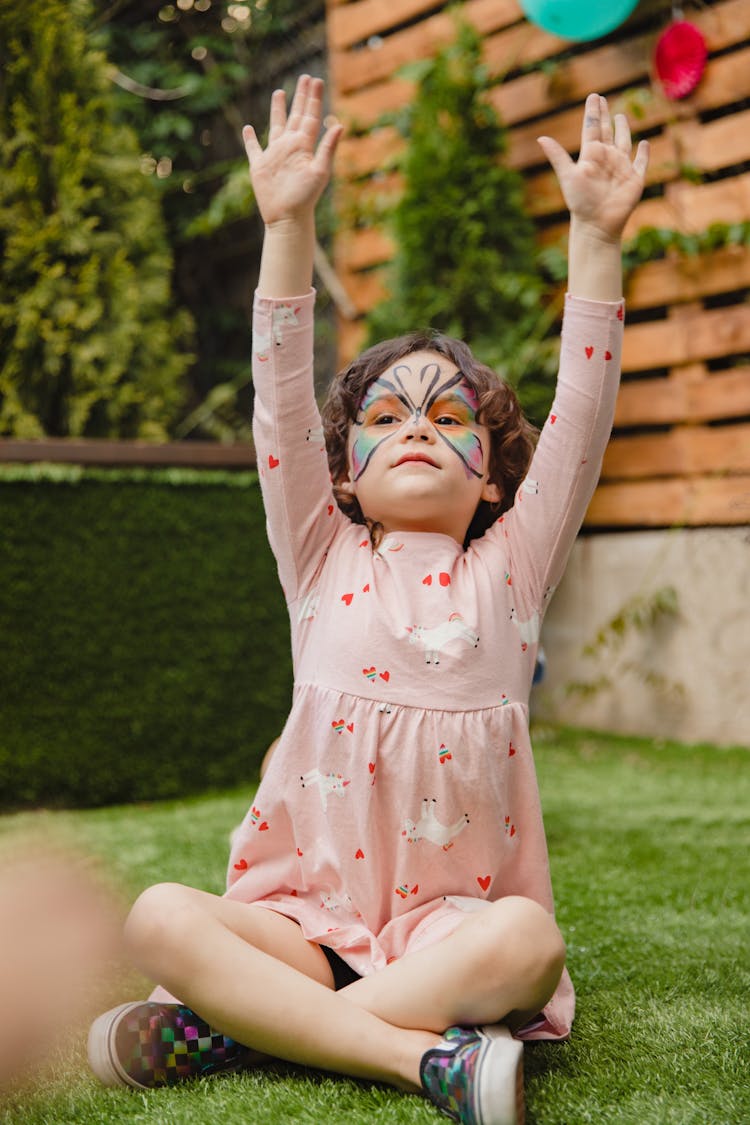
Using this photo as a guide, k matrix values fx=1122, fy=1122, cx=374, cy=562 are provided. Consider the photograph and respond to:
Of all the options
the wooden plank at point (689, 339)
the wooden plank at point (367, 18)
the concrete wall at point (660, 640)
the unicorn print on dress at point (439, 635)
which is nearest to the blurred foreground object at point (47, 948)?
the unicorn print on dress at point (439, 635)

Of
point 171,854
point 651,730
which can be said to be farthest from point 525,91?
point 171,854

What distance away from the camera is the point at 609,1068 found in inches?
50.5

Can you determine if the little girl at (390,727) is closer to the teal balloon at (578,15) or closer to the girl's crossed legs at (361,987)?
the girl's crossed legs at (361,987)

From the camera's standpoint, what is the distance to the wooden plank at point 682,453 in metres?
3.63

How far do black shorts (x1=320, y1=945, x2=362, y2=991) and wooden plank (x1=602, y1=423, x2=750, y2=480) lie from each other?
262 centimetres

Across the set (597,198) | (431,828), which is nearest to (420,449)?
(597,198)

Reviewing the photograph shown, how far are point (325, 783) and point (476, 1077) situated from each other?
41 cm

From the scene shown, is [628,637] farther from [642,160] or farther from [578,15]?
[642,160]

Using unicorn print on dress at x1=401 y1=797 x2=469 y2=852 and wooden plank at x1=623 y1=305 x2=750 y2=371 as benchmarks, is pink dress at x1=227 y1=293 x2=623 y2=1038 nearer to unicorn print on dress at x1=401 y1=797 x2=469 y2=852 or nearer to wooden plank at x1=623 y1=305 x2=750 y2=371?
unicorn print on dress at x1=401 y1=797 x2=469 y2=852

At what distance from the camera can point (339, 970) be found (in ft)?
4.58

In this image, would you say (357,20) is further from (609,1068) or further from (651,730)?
(609,1068)

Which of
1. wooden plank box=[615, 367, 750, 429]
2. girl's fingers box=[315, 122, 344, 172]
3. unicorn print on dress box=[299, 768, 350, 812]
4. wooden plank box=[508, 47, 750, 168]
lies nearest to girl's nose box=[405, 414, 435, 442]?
girl's fingers box=[315, 122, 344, 172]

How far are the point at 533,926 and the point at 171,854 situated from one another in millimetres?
1380

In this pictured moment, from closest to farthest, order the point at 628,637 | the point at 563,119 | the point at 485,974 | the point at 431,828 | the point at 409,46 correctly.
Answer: the point at 485,974 → the point at 431,828 → the point at 628,637 → the point at 563,119 → the point at 409,46
